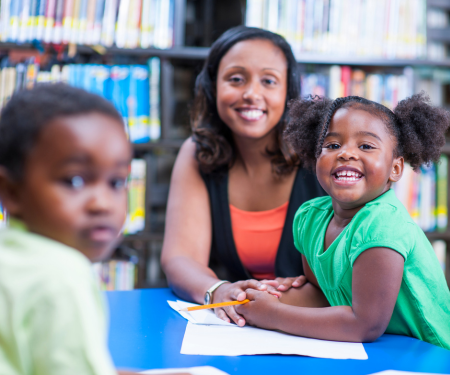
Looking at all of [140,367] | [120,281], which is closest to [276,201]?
[140,367]

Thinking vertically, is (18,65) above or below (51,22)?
below

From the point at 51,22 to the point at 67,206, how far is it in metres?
1.89

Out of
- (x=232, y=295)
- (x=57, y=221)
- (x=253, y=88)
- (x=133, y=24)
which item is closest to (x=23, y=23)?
(x=133, y=24)

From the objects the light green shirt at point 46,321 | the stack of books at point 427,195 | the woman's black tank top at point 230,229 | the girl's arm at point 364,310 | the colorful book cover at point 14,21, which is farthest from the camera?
the stack of books at point 427,195

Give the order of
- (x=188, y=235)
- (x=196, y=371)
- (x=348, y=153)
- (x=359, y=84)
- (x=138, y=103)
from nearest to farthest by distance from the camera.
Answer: (x=196, y=371) → (x=348, y=153) → (x=188, y=235) → (x=138, y=103) → (x=359, y=84)

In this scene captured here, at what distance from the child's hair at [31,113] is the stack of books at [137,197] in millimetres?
1690

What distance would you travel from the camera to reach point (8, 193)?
0.44 meters

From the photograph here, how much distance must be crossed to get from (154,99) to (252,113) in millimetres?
915

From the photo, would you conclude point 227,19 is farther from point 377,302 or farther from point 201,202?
point 377,302

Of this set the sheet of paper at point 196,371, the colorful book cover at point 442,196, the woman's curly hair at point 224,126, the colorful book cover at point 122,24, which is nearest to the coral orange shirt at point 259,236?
the woman's curly hair at point 224,126

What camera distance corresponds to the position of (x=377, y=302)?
75cm

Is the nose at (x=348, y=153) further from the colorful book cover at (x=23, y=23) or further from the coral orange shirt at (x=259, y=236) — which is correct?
the colorful book cover at (x=23, y=23)

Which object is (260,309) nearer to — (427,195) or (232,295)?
(232,295)

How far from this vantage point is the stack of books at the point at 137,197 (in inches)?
84.2
